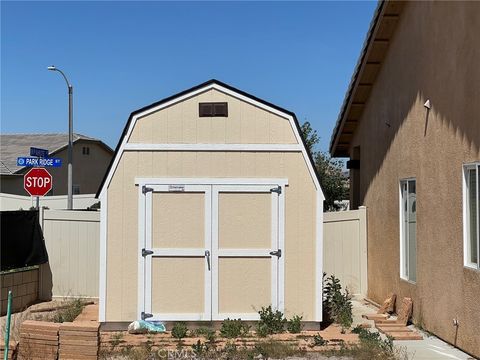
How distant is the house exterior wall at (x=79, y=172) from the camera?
104 feet

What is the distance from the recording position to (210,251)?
8.17 m

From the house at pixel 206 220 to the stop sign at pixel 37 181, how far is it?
5194 millimetres

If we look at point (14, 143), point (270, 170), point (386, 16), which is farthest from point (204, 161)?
point (14, 143)

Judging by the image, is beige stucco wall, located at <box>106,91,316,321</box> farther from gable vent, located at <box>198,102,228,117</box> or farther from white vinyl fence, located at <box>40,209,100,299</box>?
white vinyl fence, located at <box>40,209,100,299</box>

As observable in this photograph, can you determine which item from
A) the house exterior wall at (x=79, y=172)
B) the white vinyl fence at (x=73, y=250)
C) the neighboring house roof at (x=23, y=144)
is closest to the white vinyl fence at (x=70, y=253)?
the white vinyl fence at (x=73, y=250)

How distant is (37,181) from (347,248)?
715 centimetres

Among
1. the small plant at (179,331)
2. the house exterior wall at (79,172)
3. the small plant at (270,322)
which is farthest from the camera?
the house exterior wall at (79,172)

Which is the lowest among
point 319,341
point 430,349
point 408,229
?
point 430,349

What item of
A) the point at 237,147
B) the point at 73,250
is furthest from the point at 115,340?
the point at 73,250

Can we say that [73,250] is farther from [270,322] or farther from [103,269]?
[270,322]

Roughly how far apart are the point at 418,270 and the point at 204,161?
149 inches

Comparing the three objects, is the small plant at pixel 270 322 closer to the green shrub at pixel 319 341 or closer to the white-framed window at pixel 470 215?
the green shrub at pixel 319 341

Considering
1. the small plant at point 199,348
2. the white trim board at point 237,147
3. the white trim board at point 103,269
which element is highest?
the white trim board at point 237,147

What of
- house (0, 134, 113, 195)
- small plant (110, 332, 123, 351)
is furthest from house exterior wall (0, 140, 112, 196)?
small plant (110, 332, 123, 351)
